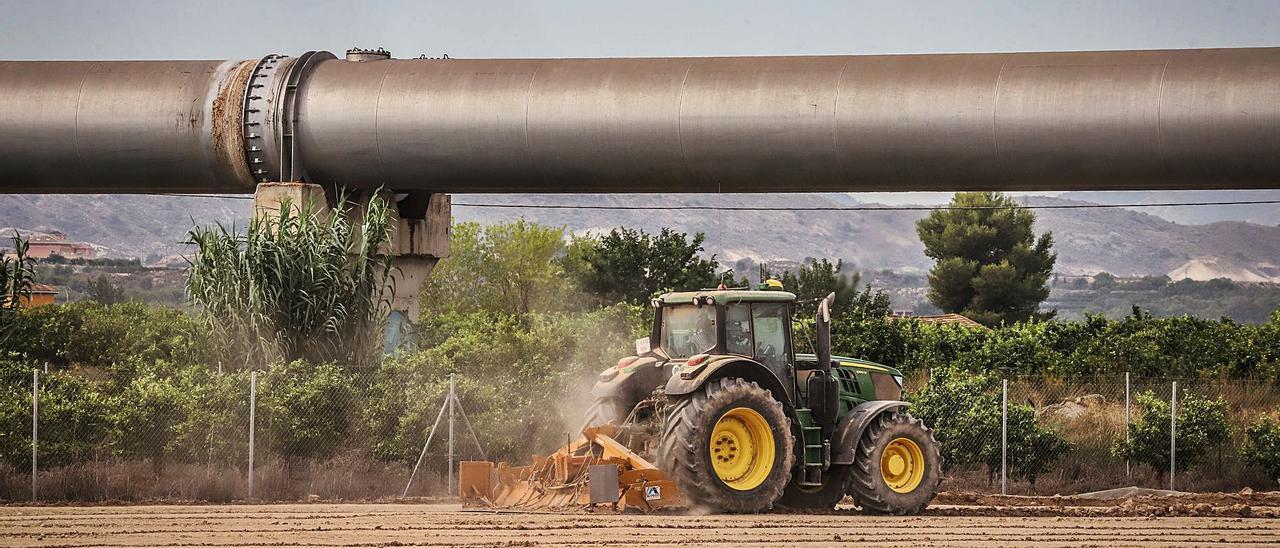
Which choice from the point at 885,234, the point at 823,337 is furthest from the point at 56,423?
the point at 885,234

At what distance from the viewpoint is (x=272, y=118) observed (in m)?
20.2

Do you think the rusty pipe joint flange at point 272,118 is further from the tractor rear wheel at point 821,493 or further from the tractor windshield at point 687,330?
the tractor rear wheel at point 821,493

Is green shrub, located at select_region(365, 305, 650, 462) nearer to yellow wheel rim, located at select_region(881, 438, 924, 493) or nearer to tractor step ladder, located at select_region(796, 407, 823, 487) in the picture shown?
tractor step ladder, located at select_region(796, 407, 823, 487)

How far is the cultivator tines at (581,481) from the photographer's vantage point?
544 inches

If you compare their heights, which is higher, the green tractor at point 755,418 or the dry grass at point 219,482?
the green tractor at point 755,418

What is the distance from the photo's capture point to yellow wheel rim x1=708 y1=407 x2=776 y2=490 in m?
14.3

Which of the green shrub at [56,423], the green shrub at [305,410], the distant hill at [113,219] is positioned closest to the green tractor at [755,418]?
the green shrub at [305,410]

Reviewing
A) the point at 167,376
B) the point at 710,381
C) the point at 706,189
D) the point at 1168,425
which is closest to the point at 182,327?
the point at 167,376

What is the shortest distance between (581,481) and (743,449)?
153cm

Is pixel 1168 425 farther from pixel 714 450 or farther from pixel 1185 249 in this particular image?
pixel 1185 249

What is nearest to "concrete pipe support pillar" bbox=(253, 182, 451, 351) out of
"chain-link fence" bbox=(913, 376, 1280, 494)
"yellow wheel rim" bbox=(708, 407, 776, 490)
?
"chain-link fence" bbox=(913, 376, 1280, 494)

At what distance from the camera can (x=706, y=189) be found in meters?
20.5

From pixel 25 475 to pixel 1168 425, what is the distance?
13.9 meters

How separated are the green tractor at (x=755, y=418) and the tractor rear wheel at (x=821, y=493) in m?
0.01
